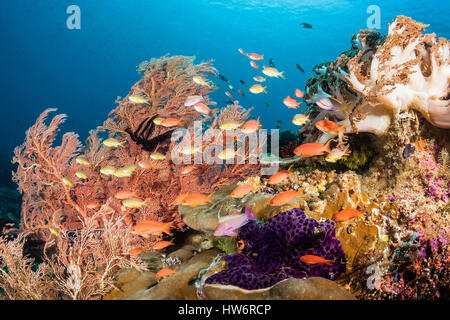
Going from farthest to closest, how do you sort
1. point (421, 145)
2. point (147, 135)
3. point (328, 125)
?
1. point (147, 135)
2. point (328, 125)
3. point (421, 145)

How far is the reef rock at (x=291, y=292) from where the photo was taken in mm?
2084

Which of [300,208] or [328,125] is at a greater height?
[328,125]

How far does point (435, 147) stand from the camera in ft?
12.6

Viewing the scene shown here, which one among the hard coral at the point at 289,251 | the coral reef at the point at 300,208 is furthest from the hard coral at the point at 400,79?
the hard coral at the point at 289,251

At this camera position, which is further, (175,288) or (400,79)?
(400,79)

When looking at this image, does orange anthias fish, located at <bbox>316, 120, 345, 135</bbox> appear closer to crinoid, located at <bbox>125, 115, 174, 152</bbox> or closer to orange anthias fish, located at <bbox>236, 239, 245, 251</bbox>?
orange anthias fish, located at <bbox>236, 239, 245, 251</bbox>

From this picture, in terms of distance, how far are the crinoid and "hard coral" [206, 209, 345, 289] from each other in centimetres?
378

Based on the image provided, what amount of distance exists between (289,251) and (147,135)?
444 cm

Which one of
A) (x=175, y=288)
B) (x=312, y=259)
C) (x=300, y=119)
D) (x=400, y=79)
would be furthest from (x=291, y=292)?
(x=300, y=119)

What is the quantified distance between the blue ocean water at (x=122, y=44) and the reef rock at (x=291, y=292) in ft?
186

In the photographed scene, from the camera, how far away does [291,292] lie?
2.08 metres

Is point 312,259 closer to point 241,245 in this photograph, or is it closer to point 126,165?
point 241,245

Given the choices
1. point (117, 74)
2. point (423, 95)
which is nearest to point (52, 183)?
point (423, 95)
